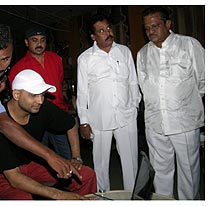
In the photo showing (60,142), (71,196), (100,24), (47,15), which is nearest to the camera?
(71,196)

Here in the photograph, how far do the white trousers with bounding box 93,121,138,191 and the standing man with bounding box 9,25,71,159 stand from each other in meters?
0.30

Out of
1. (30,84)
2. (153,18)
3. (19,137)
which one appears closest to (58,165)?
(19,137)

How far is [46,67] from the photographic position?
9.62ft

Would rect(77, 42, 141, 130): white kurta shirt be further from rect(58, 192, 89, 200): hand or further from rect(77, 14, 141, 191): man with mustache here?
rect(58, 192, 89, 200): hand

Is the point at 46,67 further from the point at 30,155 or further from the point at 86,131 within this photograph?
the point at 30,155

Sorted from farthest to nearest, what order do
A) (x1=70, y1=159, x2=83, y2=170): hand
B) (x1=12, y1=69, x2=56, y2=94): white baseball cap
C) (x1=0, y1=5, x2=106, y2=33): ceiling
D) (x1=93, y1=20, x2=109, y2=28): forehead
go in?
1. (x1=0, y1=5, x2=106, y2=33): ceiling
2. (x1=93, y1=20, x2=109, y2=28): forehead
3. (x1=70, y1=159, x2=83, y2=170): hand
4. (x1=12, y1=69, x2=56, y2=94): white baseball cap

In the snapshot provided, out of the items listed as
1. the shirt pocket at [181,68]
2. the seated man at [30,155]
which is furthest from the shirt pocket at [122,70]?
the seated man at [30,155]

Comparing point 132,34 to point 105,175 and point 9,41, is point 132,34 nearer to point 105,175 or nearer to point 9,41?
point 105,175

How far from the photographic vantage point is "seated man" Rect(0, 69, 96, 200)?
1.87 m

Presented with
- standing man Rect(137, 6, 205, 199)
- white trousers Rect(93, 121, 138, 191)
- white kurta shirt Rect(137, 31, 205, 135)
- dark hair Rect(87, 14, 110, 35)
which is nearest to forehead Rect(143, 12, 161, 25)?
standing man Rect(137, 6, 205, 199)

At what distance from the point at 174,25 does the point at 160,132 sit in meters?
2.61

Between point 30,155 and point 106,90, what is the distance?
0.83 meters

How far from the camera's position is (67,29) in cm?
723

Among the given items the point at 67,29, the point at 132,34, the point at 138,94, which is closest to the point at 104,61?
the point at 138,94
